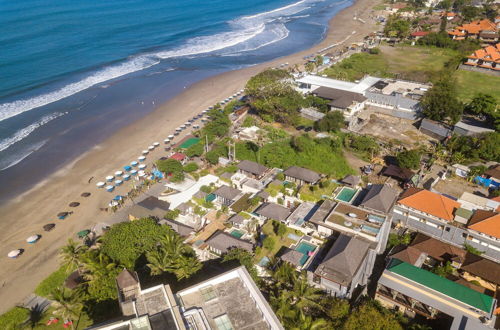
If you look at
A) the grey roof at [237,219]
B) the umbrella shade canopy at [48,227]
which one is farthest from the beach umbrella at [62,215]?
the grey roof at [237,219]

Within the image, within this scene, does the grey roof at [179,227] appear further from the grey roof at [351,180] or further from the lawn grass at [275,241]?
the grey roof at [351,180]

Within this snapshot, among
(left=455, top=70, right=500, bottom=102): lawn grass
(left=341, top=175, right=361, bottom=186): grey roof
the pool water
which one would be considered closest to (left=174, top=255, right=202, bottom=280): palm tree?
the pool water

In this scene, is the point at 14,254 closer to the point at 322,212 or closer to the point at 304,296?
the point at 304,296

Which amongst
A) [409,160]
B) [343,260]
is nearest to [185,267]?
[343,260]

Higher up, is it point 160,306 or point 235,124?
point 160,306

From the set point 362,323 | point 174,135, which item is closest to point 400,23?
point 174,135

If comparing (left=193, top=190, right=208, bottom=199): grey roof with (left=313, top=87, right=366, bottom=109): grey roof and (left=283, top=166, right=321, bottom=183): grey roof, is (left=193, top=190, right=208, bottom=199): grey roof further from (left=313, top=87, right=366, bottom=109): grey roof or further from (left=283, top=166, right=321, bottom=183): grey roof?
(left=313, top=87, right=366, bottom=109): grey roof

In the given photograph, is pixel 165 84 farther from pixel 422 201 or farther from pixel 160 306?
pixel 160 306
